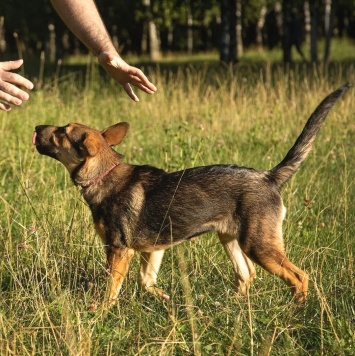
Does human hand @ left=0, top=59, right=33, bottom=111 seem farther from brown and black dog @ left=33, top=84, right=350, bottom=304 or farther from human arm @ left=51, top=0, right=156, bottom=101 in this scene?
brown and black dog @ left=33, top=84, right=350, bottom=304

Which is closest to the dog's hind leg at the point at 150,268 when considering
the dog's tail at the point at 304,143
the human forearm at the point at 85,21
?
the dog's tail at the point at 304,143

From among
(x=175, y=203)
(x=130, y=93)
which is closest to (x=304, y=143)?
(x=175, y=203)

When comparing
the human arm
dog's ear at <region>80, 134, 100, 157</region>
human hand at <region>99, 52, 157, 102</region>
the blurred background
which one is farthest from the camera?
the blurred background

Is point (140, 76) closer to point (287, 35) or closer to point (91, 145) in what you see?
point (91, 145)

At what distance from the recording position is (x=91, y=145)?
470 centimetres

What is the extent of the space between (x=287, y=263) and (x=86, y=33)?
178 centimetres

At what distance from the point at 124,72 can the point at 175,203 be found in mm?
859

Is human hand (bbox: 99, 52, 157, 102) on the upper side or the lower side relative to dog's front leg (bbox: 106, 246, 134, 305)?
upper

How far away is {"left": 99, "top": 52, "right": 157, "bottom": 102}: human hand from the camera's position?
4.32m

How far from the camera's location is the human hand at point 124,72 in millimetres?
4316

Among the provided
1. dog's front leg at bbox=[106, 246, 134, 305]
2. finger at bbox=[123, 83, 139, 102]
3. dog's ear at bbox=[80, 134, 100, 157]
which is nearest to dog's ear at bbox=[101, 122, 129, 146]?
dog's ear at bbox=[80, 134, 100, 157]

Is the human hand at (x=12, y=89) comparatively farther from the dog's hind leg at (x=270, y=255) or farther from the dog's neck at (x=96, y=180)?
the dog's hind leg at (x=270, y=255)

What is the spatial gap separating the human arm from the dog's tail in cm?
91

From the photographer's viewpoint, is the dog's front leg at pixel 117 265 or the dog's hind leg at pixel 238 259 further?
the dog's hind leg at pixel 238 259
